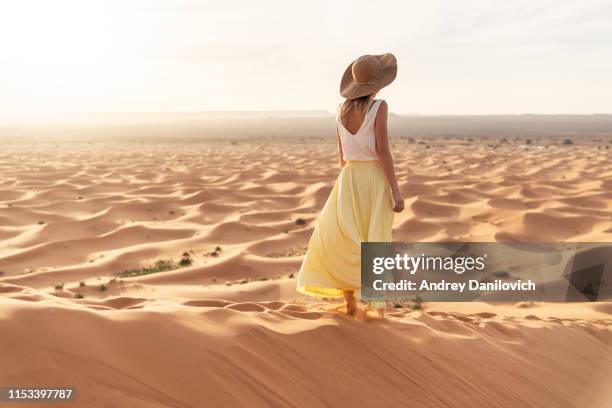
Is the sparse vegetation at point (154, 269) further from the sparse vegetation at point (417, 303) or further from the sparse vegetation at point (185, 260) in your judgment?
the sparse vegetation at point (417, 303)

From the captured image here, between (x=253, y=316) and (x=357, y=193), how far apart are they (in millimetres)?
876

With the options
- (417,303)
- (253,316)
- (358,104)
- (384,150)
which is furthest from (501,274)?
(253,316)

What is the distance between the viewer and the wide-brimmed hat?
3135 millimetres

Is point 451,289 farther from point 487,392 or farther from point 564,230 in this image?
point 564,230

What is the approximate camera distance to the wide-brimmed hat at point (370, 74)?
3.13 m

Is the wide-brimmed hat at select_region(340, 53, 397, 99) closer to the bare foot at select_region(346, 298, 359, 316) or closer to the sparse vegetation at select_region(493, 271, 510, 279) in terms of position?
the bare foot at select_region(346, 298, 359, 316)

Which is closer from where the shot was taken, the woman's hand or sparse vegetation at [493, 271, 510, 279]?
the woman's hand

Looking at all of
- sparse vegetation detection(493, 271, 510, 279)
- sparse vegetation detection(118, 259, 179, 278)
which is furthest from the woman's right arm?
sparse vegetation detection(118, 259, 179, 278)

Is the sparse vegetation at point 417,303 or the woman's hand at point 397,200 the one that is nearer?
the woman's hand at point 397,200

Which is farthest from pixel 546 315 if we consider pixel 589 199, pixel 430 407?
pixel 589 199

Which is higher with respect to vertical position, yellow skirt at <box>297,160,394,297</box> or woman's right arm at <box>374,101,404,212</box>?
woman's right arm at <box>374,101,404,212</box>

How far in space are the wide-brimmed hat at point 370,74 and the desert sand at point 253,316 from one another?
1.28 meters

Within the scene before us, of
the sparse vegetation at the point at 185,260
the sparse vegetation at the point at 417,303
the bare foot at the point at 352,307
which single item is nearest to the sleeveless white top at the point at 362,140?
the bare foot at the point at 352,307

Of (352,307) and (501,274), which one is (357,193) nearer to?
(352,307)
